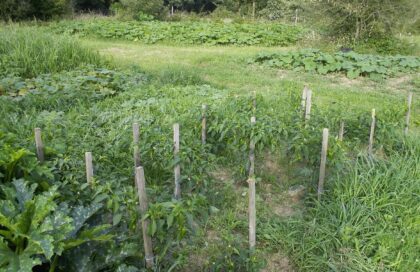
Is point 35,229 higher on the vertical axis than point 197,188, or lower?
higher

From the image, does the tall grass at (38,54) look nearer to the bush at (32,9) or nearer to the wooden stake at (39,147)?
the wooden stake at (39,147)

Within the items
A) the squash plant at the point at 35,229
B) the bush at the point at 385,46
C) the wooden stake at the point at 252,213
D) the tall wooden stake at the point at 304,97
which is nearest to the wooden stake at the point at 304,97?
the tall wooden stake at the point at 304,97

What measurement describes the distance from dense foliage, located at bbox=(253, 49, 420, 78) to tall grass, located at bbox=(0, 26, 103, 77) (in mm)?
3933

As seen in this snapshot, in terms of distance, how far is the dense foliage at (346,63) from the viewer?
7578 mm

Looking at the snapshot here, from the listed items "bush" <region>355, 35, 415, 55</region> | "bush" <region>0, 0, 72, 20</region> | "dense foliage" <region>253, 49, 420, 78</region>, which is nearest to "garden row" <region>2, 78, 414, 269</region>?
"dense foliage" <region>253, 49, 420, 78</region>

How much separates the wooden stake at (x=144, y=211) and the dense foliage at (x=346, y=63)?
633 cm

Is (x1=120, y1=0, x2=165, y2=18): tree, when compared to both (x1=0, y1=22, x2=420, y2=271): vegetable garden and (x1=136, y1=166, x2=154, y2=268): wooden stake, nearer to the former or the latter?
(x1=0, y1=22, x2=420, y2=271): vegetable garden

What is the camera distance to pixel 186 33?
42.7ft

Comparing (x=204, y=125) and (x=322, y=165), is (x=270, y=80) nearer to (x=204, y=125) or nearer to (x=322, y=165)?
(x=204, y=125)

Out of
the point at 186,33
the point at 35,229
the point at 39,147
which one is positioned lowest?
the point at 35,229

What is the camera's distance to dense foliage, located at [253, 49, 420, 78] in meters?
7.58

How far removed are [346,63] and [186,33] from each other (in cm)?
656

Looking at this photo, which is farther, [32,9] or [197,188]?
[32,9]

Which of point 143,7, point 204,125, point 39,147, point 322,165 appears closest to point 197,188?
point 204,125
